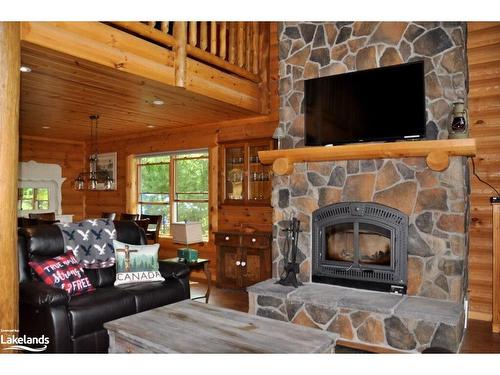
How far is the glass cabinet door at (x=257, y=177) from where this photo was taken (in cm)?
527

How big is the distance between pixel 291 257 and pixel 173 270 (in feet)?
3.83

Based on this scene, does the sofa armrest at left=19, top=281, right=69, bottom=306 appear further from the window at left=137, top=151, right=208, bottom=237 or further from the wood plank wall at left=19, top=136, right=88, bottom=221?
the wood plank wall at left=19, top=136, right=88, bottom=221

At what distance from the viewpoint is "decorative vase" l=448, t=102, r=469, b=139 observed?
125 inches

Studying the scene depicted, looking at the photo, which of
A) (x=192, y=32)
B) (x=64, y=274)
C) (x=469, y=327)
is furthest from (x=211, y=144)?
(x=469, y=327)

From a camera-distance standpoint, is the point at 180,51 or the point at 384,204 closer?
the point at 384,204

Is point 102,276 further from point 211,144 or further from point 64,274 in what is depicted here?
point 211,144

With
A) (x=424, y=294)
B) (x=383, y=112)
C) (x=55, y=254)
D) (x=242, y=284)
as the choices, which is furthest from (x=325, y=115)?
(x=55, y=254)

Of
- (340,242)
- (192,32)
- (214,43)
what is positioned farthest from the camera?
(214,43)

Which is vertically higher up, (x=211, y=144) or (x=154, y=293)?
(x=211, y=144)

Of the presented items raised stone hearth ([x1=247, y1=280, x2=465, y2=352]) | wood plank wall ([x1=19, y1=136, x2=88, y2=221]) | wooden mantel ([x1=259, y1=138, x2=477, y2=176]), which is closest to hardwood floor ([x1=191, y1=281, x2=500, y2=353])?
raised stone hearth ([x1=247, y1=280, x2=465, y2=352])

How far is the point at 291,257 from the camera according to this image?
12.9 feet

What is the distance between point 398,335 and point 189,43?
3348 mm
